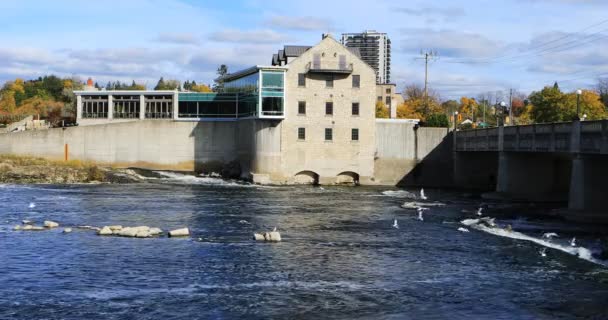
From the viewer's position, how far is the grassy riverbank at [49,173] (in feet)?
293

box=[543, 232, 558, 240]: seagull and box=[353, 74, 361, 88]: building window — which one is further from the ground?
box=[353, 74, 361, 88]: building window

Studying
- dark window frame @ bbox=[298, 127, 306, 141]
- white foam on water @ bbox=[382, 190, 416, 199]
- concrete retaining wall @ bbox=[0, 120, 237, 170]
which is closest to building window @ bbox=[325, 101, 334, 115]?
dark window frame @ bbox=[298, 127, 306, 141]

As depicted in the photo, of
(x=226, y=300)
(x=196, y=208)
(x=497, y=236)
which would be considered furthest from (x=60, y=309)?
(x=196, y=208)

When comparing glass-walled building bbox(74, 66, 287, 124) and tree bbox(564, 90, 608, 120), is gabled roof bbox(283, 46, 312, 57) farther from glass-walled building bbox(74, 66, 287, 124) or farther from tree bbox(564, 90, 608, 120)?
tree bbox(564, 90, 608, 120)

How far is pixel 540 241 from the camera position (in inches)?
1809

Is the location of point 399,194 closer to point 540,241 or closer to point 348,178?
point 348,178

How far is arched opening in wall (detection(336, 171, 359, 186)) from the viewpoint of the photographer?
94.3m

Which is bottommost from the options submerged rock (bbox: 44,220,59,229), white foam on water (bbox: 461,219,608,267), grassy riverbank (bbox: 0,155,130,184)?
white foam on water (bbox: 461,219,608,267)

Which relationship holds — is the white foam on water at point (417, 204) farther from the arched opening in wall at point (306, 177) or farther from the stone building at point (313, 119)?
the arched opening in wall at point (306, 177)

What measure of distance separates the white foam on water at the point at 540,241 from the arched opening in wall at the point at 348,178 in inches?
1499

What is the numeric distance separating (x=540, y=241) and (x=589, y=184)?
12.7 m

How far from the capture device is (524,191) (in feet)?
250

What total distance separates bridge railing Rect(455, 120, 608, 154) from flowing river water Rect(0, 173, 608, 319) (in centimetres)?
683

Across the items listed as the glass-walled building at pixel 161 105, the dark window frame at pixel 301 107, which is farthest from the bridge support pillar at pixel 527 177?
the glass-walled building at pixel 161 105
